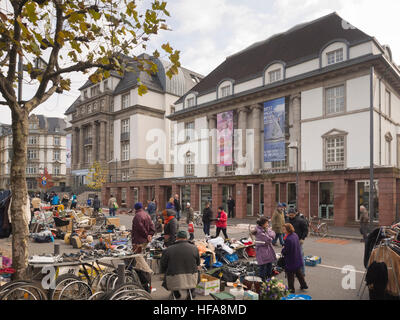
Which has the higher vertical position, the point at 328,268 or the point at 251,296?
the point at 251,296

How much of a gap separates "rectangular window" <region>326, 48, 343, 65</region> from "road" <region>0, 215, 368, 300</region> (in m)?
15.7

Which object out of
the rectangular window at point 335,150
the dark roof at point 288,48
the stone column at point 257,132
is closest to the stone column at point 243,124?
the stone column at point 257,132

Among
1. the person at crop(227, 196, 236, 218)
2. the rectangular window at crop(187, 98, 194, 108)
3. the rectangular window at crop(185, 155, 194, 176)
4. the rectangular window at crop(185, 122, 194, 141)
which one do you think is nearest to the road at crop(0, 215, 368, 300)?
the person at crop(227, 196, 236, 218)

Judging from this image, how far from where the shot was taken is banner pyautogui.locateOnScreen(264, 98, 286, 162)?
2744 cm

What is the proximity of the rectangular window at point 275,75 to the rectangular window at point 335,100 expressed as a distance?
5.40m

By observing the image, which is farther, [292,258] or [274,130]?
[274,130]

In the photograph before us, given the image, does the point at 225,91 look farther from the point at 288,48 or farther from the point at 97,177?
the point at 97,177

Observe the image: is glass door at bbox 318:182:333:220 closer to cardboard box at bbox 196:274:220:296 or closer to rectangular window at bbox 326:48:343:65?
rectangular window at bbox 326:48:343:65

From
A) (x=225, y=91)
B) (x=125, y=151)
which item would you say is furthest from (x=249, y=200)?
(x=125, y=151)

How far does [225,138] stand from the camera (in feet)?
105

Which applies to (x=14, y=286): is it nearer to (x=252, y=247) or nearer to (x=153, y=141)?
(x=252, y=247)

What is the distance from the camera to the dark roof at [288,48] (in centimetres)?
2748

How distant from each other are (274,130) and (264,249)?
69.6 feet

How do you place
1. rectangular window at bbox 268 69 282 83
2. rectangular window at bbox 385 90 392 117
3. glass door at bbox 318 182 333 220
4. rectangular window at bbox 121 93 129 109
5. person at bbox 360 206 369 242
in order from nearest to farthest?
person at bbox 360 206 369 242 < glass door at bbox 318 182 333 220 < rectangular window at bbox 385 90 392 117 < rectangular window at bbox 268 69 282 83 < rectangular window at bbox 121 93 129 109
